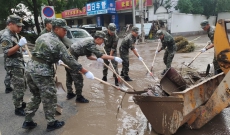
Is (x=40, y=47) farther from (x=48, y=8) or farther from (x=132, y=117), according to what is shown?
(x=48, y=8)

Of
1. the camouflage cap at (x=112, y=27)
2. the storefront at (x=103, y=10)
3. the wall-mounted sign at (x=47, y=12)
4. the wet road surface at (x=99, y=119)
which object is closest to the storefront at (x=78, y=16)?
the storefront at (x=103, y=10)

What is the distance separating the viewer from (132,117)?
3.67 m

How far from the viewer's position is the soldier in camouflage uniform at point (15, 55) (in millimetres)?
3537

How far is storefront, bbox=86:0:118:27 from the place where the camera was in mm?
22255

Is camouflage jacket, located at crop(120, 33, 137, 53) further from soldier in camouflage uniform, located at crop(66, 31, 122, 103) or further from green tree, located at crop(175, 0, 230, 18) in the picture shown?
green tree, located at crop(175, 0, 230, 18)

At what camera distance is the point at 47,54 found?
2881 mm

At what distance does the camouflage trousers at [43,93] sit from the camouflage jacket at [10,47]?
909 mm

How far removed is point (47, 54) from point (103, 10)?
813 inches

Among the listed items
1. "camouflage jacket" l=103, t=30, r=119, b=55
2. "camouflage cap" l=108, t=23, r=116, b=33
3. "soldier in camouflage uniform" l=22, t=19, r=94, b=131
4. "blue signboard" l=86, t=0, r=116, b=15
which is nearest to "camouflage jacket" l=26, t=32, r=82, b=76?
"soldier in camouflage uniform" l=22, t=19, r=94, b=131

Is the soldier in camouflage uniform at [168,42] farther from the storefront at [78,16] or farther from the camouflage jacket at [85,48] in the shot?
the storefront at [78,16]

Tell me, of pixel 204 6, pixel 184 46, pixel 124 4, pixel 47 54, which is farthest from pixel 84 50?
pixel 204 6

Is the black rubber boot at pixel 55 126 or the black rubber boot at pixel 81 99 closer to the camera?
the black rubber boot at pixel 55 126

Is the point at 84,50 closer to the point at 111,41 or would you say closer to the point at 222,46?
the point at 111,41

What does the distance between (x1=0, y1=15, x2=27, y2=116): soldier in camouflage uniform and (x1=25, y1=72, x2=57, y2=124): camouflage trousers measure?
0.71m
